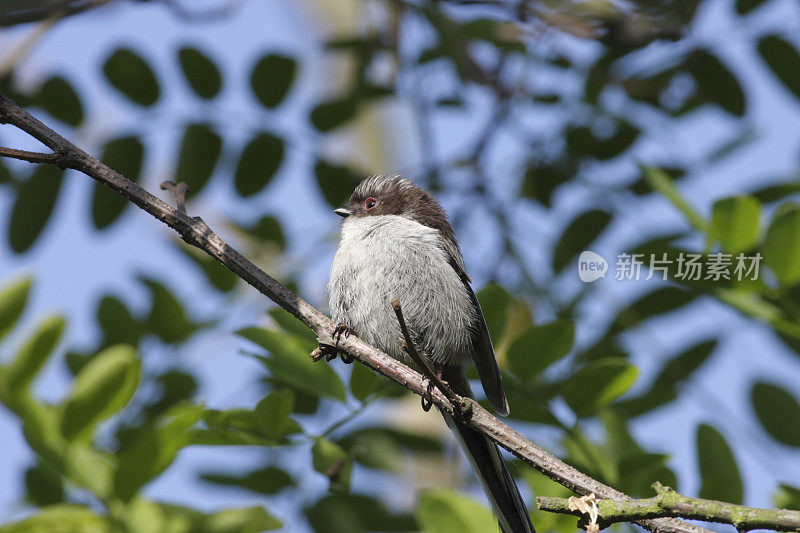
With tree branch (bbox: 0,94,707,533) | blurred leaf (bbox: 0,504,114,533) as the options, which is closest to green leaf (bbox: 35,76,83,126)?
tree branch (bbox: 0,94,707,533)

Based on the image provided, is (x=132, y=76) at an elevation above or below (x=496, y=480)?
above

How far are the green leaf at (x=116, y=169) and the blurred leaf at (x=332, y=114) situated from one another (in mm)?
957

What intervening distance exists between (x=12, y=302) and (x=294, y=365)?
3.66ft

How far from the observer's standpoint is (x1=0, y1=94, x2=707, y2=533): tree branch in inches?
82.0

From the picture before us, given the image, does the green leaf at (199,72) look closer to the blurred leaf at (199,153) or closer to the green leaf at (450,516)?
the blurred leaf at (199,153)

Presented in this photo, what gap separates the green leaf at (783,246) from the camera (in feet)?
8.99

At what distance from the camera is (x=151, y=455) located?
2576 millimetres

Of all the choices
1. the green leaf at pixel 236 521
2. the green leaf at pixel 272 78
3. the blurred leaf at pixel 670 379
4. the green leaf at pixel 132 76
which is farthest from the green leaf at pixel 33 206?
the blurred leaf at pixel 670 379

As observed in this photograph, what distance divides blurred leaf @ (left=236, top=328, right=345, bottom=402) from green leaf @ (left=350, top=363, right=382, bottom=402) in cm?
5

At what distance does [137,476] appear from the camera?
2588mm

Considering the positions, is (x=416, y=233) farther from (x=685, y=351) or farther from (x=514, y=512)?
(x=685, y=351)

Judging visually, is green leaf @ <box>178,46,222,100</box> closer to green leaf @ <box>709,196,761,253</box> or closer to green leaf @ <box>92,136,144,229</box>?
green leaf @ <box>92,136,144,229</box>

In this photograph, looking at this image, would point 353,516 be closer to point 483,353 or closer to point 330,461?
point 330,461

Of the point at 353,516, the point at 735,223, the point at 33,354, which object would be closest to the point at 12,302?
the point at 33,354
